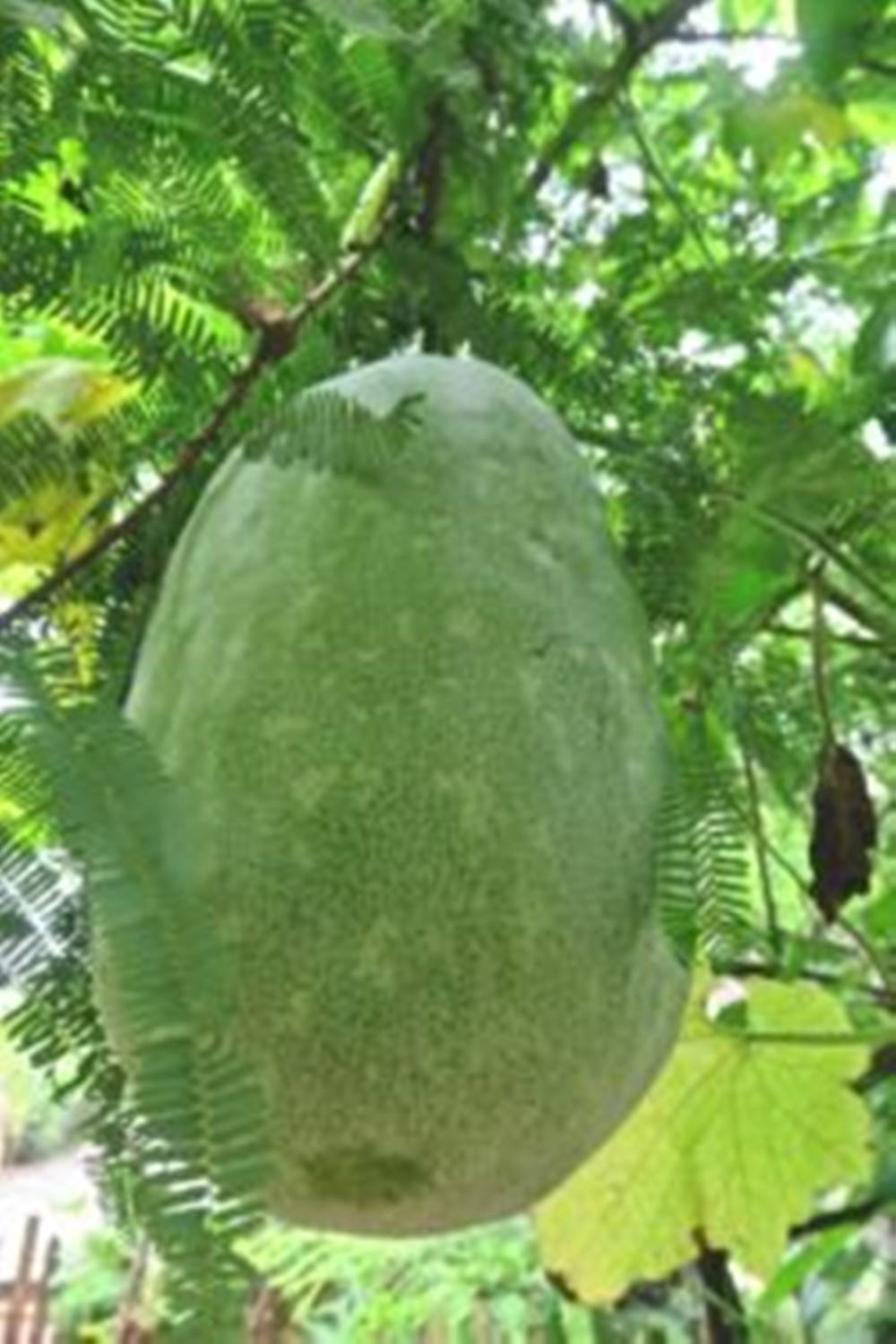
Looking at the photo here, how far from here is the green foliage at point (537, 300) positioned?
87cm

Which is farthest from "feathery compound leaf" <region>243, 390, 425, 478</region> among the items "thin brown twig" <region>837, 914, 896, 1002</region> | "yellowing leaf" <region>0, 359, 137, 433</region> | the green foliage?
"thin brown twig" <region>837, 914, 896, 1002</region>

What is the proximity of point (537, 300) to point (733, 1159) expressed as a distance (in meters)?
0.73

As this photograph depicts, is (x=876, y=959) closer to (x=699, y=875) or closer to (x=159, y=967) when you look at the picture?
(x=699, y=875)

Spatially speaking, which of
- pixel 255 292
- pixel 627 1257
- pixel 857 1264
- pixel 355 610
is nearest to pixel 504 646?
pixel 355 610

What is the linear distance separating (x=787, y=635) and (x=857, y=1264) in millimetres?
716

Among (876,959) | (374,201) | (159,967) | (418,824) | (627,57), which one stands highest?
(627,57)

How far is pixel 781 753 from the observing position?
1.42m

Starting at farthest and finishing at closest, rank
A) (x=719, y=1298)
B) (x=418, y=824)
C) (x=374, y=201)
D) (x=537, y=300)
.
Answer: (x=719, y=1298)
(x=537, y=300)
(x=374, y=201)
(x=418, y=824)

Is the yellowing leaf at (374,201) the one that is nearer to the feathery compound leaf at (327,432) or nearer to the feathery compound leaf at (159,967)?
the feathery compound leaf at (327,432)

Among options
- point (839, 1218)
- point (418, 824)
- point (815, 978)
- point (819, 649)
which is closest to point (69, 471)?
point (418, 824)

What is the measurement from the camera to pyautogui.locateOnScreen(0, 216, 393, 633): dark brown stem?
91cm

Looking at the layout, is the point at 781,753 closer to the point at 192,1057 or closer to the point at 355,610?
the point at 355,610

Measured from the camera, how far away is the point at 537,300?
129cm

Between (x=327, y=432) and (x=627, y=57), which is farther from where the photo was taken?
(x=627, y=57)
